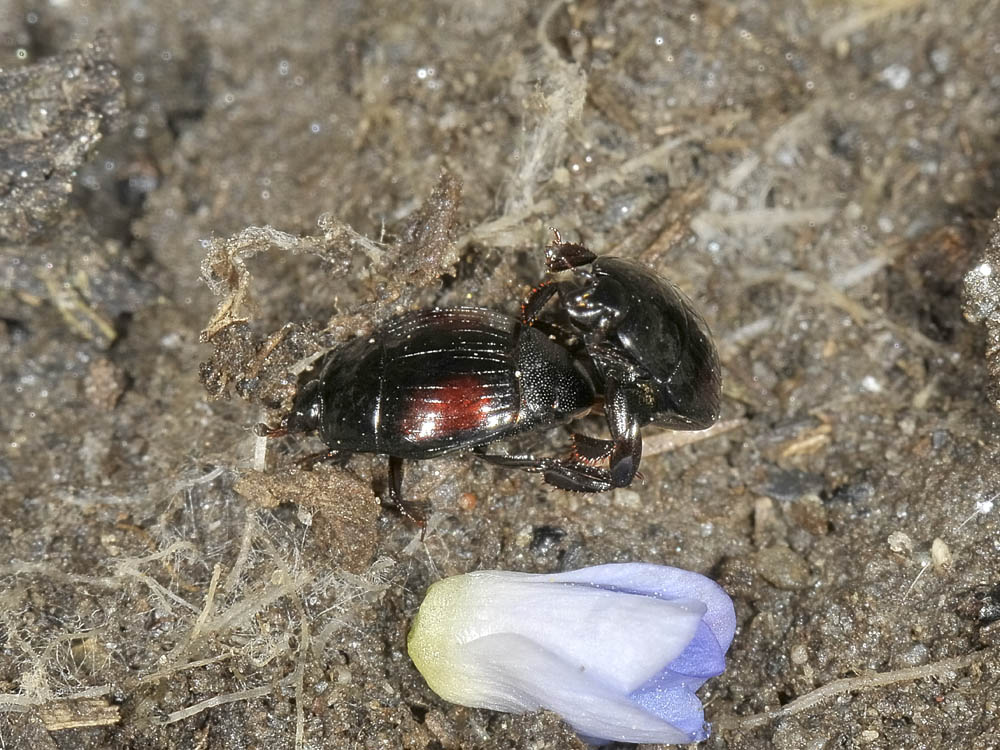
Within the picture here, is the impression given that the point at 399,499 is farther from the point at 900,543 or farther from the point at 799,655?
the point at 900,543

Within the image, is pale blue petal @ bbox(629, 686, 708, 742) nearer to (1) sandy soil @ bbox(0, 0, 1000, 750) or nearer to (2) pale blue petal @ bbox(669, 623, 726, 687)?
(2) pale blue petal @ bbox(669, 623, 726, 687)

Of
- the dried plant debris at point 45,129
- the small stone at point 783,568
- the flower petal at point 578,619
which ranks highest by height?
the dried plant debris at point 45,129

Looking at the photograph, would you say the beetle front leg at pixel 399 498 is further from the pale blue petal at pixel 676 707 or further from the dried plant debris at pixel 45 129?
the dried plant debris at pixel 45 129

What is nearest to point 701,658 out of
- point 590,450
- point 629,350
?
point 590,450

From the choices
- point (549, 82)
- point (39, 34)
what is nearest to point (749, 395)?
point (549, 82)

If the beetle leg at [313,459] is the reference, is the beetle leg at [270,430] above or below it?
above

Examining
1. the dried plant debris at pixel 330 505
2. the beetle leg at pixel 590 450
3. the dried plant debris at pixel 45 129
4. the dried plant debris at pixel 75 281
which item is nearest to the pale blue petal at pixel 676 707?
the beetle leg at pixel 590 450
